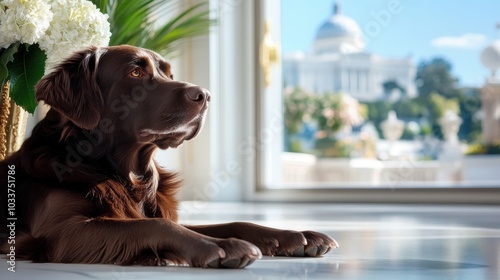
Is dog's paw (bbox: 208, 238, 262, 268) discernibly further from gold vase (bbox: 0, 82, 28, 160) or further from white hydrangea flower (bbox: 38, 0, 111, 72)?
gold vase (bbox: 0, 82, 28, 160)

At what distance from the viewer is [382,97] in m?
4.18

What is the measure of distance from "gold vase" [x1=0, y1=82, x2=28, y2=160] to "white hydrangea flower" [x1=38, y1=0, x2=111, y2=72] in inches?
6.1

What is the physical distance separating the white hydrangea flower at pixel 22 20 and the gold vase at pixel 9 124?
0.18 metres

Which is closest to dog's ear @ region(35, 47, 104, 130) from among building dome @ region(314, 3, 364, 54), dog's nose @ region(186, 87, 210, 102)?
dog's nose @ region(186, 87, 210, 102)

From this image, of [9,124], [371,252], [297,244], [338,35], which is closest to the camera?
[297,244]

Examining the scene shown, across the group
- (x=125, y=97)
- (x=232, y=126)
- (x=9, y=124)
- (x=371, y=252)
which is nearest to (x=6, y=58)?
(x=9, y=124)

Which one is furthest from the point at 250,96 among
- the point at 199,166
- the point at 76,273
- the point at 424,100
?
the point at 76,273

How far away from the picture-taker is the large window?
12.5 ft

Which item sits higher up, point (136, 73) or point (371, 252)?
point (136, 73)

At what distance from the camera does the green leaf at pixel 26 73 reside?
5.78 ft

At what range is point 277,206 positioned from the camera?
358 centimetres

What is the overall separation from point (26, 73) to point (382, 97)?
2675 millimetres

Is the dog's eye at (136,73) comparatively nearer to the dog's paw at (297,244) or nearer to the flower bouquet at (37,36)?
the flower bouquet at (37,36)

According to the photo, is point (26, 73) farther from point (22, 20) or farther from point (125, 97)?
point (125, 97)
